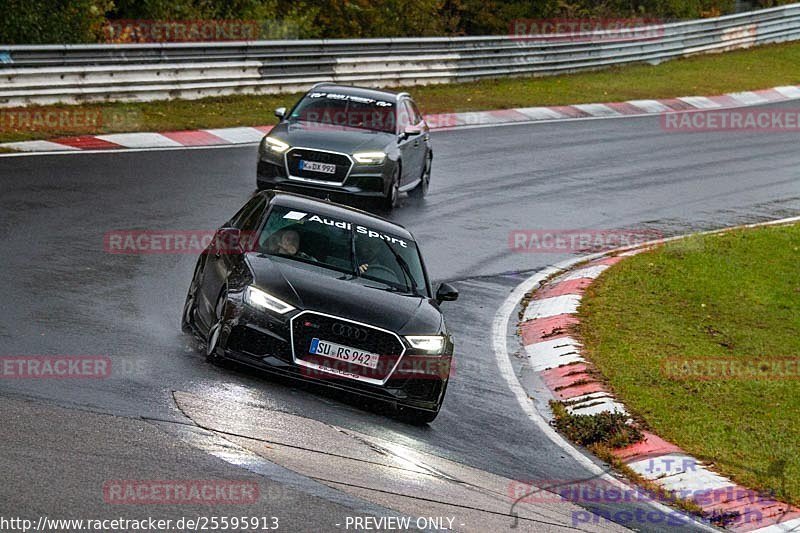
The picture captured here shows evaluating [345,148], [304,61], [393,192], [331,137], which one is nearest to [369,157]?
[345,148]

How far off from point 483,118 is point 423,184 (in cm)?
792

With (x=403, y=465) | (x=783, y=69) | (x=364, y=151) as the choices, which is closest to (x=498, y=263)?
(x=364, y=151)

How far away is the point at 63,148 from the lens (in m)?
19.3

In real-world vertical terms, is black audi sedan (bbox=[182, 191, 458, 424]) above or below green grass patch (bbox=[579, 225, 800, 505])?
above

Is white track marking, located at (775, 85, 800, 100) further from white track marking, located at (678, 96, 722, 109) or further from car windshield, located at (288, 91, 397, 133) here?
car windshield, located at (288, 91, 397, 133)

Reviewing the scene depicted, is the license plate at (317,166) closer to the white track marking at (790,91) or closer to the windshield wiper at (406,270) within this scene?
the windshield wiper at (406,270)

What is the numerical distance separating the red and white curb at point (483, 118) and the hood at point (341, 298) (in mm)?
9986

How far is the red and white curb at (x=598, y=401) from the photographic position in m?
9.06

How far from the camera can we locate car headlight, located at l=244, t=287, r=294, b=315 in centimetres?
946

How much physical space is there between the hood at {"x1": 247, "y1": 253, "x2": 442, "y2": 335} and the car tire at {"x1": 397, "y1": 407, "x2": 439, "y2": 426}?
0.60 m

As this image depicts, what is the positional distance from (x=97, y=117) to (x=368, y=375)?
14.3 metres

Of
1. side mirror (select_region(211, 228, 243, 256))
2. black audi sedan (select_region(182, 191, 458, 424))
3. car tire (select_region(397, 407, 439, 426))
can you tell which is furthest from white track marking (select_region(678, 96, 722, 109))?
car tire (select_region(397, 407, 439, 426))

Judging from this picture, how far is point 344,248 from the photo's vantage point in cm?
1062

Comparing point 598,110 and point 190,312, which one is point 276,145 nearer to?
point 190,312
